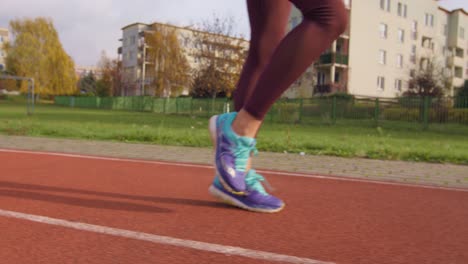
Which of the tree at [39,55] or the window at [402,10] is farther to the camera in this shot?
the tree at [39,55]

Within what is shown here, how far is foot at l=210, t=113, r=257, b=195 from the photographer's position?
2424mm

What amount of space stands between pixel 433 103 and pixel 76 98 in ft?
184

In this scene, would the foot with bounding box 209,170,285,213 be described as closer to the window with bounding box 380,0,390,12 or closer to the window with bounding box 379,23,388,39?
the window with bounding box 379,23,388,39

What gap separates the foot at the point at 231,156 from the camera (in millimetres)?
2424

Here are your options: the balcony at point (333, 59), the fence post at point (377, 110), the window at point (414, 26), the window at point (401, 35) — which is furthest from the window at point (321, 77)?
the fence post at point (377, 110)

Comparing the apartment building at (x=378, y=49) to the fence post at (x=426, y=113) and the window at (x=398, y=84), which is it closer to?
the window at (x=398, y=84)

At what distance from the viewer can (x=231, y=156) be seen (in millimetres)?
2438

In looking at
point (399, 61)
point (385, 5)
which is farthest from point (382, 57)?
point (385, 5)

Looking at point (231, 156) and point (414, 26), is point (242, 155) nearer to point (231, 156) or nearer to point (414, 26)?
point (231, 156)

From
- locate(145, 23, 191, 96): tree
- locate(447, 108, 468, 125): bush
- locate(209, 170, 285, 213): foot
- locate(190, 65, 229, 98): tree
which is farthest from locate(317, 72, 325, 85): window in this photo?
locate(209, 170, 285, 213): foot

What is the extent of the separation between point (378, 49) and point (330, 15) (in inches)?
1960

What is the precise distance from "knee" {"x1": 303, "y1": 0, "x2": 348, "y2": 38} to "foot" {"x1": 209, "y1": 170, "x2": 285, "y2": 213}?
3.25 ft

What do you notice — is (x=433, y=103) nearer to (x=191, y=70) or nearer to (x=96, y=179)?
(x=96, y=179)

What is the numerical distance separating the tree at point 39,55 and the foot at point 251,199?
74282 millimetres
